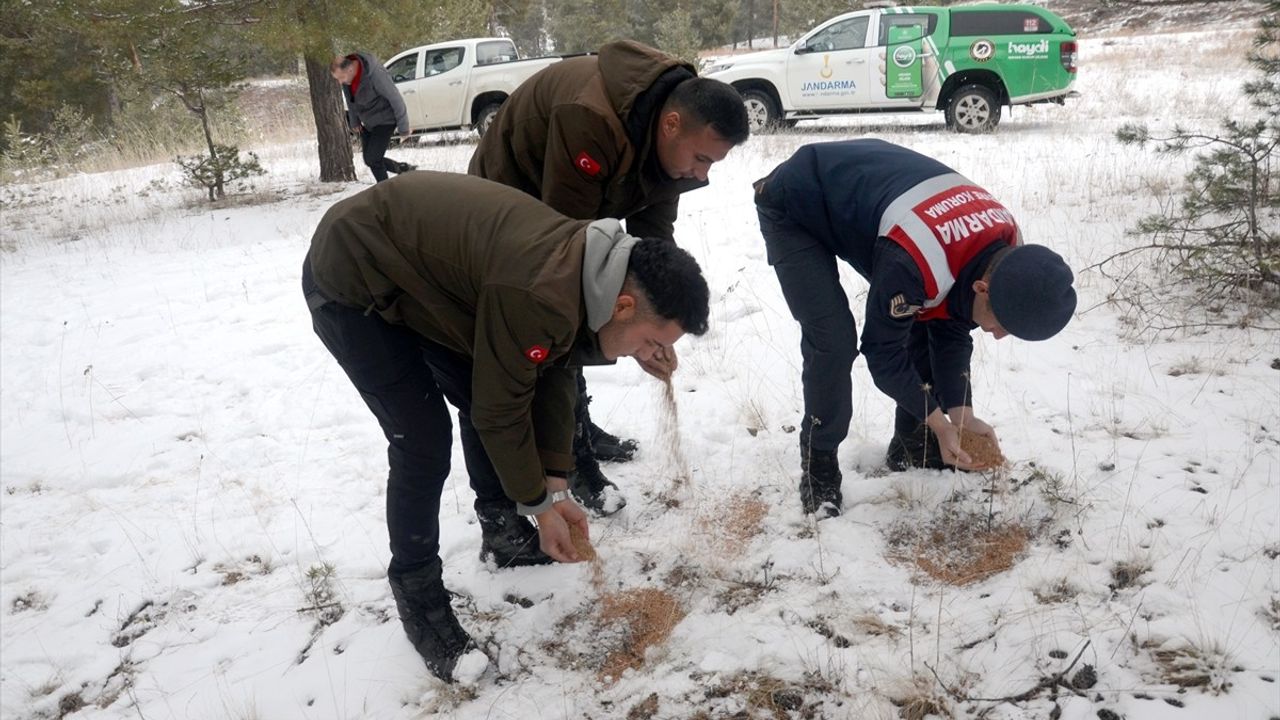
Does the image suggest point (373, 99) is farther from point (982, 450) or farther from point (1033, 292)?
point (1033, 292)

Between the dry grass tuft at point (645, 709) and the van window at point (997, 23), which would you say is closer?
the dry grass tuft at point (645, 709)

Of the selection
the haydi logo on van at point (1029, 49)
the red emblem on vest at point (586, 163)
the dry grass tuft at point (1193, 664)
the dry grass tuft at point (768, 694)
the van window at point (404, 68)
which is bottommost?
the dry grass tuft at point (768, 694)

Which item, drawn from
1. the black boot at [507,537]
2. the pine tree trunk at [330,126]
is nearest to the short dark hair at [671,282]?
the black boot at [507,537]

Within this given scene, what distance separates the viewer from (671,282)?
72.0 inches

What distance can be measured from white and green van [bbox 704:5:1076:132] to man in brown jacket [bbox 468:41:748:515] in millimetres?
8068

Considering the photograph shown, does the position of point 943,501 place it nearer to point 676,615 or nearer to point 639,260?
point 676,615

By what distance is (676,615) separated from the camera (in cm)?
261

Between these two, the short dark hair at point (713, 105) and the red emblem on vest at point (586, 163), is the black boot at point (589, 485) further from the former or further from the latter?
the short dark hair at point (713, 105)

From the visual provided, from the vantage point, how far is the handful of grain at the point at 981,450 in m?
2.81

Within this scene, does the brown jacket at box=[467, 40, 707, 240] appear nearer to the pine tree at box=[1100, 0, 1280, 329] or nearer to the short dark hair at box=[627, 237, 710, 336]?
the short dark hair at box=[627, 237, 710, 336]

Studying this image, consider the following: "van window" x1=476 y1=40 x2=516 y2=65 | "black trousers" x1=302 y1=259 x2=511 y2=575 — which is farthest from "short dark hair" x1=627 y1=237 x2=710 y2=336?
"van window" x1=476 y1=40 x2=516 y2=65

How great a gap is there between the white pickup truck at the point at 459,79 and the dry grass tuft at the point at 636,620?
10.4 metres

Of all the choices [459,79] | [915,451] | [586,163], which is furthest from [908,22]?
[586,163]

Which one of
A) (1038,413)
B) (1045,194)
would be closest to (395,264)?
(1038,413)
